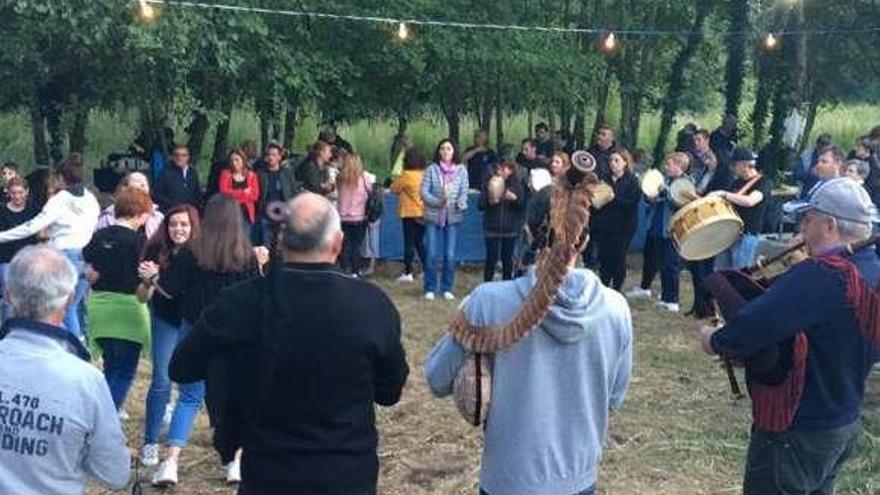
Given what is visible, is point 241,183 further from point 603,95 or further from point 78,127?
point 603,95

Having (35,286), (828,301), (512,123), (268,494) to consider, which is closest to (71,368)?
(35,286)

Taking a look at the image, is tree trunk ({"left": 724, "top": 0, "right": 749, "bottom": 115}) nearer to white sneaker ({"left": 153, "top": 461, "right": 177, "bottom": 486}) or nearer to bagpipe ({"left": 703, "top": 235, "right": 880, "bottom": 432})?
white sneaker ({"left": 153, "top": 461, "right": 177, "bottom": 486})

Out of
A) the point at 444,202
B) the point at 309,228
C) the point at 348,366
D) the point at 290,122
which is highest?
the point at 309,228

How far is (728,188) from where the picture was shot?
11.0 m

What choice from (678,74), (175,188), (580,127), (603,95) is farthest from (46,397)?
(580,127)

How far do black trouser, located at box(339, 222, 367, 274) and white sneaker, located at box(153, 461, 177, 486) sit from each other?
6166 millimetres

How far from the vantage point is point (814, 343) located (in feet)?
13.6

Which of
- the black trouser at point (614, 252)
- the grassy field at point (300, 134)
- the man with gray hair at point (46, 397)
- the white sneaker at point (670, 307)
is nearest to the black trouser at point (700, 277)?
the white sneaker at point (670, 307)

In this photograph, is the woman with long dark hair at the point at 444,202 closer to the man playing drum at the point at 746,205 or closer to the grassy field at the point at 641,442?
the grassy field at the point at 641,442

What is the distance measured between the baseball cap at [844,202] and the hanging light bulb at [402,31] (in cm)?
1275

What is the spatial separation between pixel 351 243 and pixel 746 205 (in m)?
4.40

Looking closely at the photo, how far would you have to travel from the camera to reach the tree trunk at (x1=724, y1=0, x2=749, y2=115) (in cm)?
2073

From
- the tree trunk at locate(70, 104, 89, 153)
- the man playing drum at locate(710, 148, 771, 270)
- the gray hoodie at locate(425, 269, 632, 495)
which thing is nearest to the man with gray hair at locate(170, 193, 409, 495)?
the gray hoodie at locate(425, 269, 632, 495)

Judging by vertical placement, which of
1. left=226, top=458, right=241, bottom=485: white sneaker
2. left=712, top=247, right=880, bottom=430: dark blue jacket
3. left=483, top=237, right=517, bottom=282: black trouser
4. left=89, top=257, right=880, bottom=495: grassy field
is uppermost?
left=712, top=247, right=880, bottom=430: dark blue jacket
